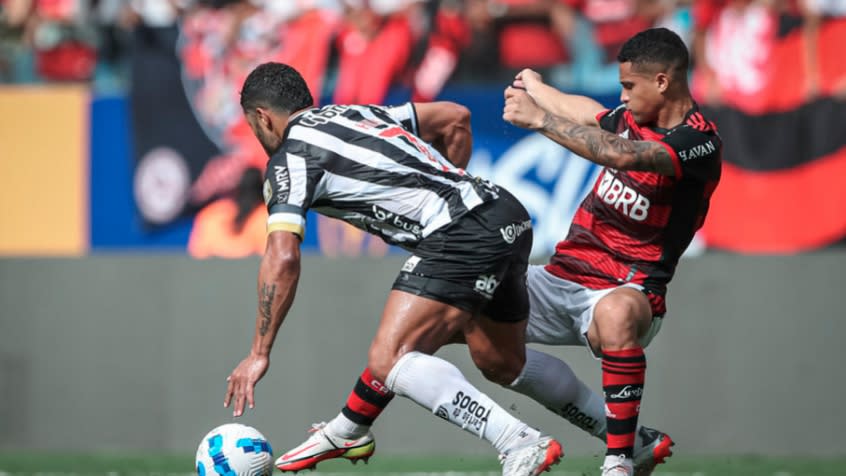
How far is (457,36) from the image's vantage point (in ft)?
34.6

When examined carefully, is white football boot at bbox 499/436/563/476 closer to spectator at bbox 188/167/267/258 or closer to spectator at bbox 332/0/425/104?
spectator at bbox 188/167/267/258

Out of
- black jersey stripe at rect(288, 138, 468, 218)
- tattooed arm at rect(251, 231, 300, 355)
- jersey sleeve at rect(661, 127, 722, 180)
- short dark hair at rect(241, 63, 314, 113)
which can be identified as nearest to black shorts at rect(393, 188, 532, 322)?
black jersey stripe at rect(288, 138, 468, 218)

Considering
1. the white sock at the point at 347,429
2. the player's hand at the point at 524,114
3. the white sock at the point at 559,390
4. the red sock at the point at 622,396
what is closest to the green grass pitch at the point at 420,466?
the white sock at the point at 559,390

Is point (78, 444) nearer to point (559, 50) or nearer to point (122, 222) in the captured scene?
point (122, 222)

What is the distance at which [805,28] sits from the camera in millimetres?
9875

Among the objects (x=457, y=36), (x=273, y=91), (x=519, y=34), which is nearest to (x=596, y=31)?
(x=519, y=34)

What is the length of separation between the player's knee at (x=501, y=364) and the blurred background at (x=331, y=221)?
2.57 m

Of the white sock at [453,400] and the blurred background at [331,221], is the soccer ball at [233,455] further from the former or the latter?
the blurred background at [331,221]

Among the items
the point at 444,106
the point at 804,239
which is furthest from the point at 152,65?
the point at 804,239

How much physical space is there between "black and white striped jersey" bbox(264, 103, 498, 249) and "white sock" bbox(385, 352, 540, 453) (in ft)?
2.15

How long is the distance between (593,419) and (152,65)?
5.78m

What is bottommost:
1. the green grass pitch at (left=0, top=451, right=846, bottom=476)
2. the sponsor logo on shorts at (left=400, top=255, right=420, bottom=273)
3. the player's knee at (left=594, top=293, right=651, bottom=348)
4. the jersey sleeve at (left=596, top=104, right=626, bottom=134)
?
the green grass pitch at (left=0, top=451, right=846, bottom=476)

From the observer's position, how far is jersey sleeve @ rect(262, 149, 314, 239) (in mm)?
5570

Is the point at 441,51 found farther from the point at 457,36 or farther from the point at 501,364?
the point at 501,364
